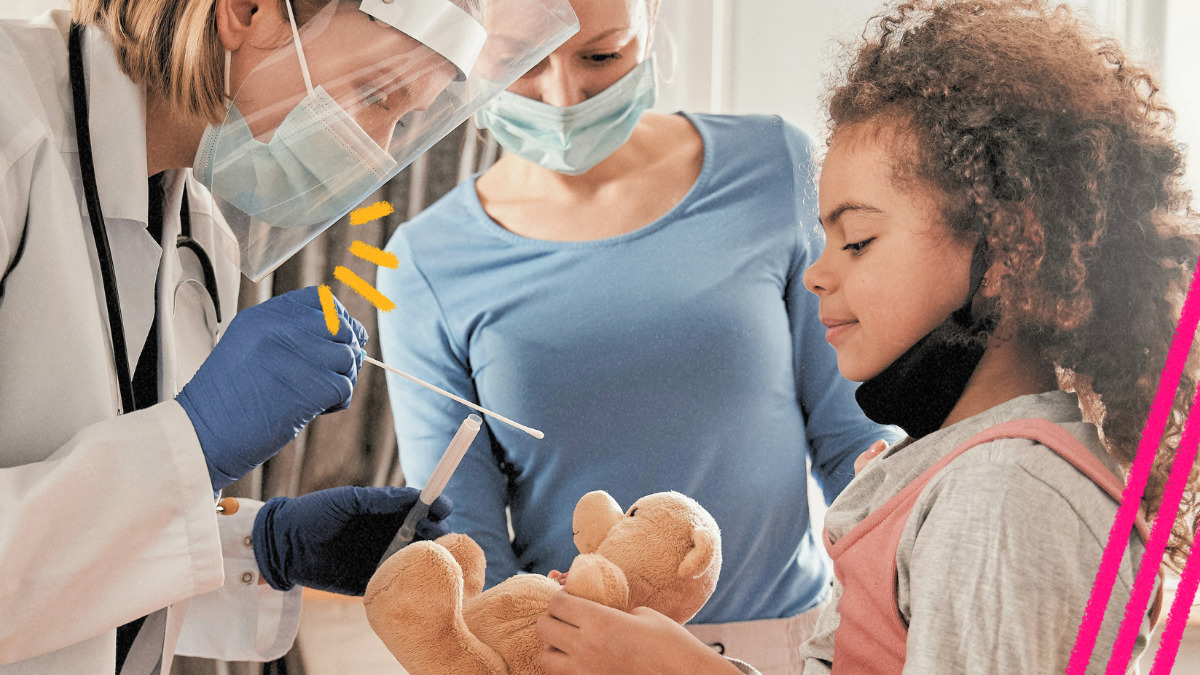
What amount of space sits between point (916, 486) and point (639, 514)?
247 millimetres

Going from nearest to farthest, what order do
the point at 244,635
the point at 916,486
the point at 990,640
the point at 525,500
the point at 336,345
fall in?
the point at 990,640 → the point at 916,486 → the point at 336,345 → the point at 244,635 → the point at 525,500

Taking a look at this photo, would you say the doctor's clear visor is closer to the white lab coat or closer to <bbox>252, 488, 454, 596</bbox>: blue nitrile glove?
the white lab coat

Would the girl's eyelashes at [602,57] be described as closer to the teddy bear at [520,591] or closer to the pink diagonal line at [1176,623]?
the teddy bear at [520,591]

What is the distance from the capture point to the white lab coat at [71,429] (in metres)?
0.79

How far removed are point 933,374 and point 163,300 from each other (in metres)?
0.82

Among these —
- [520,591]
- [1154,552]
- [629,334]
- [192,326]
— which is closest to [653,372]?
[629,334]

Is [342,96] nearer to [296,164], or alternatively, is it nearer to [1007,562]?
[296,164]

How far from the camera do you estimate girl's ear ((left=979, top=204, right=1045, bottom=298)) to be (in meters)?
0.79

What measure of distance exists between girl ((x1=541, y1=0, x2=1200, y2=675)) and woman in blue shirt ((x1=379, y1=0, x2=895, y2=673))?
1.25 ft

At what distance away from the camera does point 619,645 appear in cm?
79

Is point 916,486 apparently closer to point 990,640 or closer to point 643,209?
point 990,640

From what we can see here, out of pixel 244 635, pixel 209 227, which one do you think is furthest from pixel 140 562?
pixel 209 227

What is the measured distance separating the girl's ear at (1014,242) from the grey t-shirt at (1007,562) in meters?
0.14

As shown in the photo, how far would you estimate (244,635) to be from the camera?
1209 millimetres
